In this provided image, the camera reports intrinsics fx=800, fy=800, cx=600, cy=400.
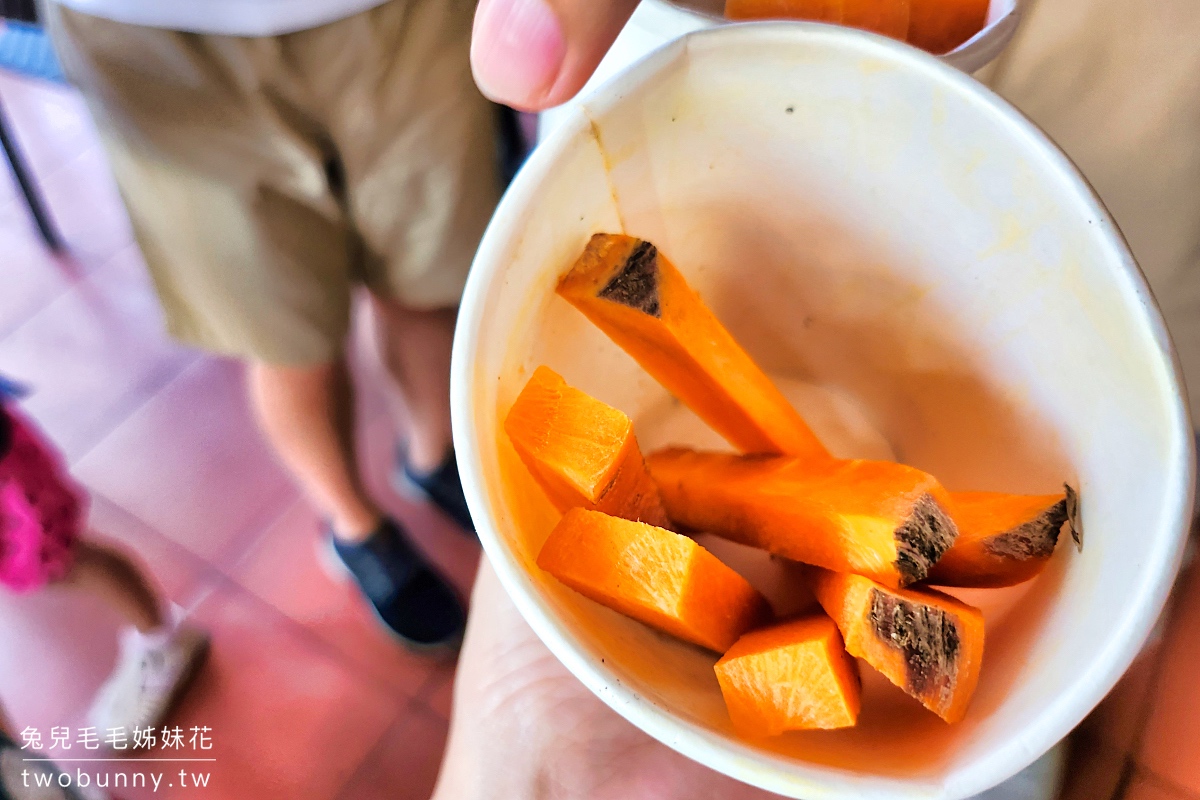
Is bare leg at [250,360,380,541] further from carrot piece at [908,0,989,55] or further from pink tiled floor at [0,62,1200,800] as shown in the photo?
carrot piece at [908,0,989,55]

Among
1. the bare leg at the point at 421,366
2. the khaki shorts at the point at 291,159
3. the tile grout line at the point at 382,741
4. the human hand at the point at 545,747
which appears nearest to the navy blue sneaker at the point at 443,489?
the bare leg at the point at 421,366

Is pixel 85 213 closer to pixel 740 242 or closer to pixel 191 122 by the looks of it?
pixel 191 122

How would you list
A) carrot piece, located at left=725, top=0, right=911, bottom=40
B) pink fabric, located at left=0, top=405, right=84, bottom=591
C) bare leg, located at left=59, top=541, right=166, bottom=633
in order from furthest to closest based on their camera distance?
bare leg, located at left=59, top=541, right=166, bottom=633
pink fabric, located at left=0, top=405, right=84, bottom=591
carrot piece, located at left=725, top=0, right=911, bottom=40

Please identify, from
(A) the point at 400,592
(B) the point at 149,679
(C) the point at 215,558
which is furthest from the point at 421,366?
(B) the point at 149,679

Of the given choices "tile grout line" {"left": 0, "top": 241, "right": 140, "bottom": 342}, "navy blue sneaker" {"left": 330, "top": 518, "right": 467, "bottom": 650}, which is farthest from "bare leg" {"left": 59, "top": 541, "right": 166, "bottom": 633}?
"tile grout line" {"left": 0, "top": 241, "right": 140, "bottom": 342}

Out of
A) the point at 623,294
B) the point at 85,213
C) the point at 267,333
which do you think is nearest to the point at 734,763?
the point at 623,294
